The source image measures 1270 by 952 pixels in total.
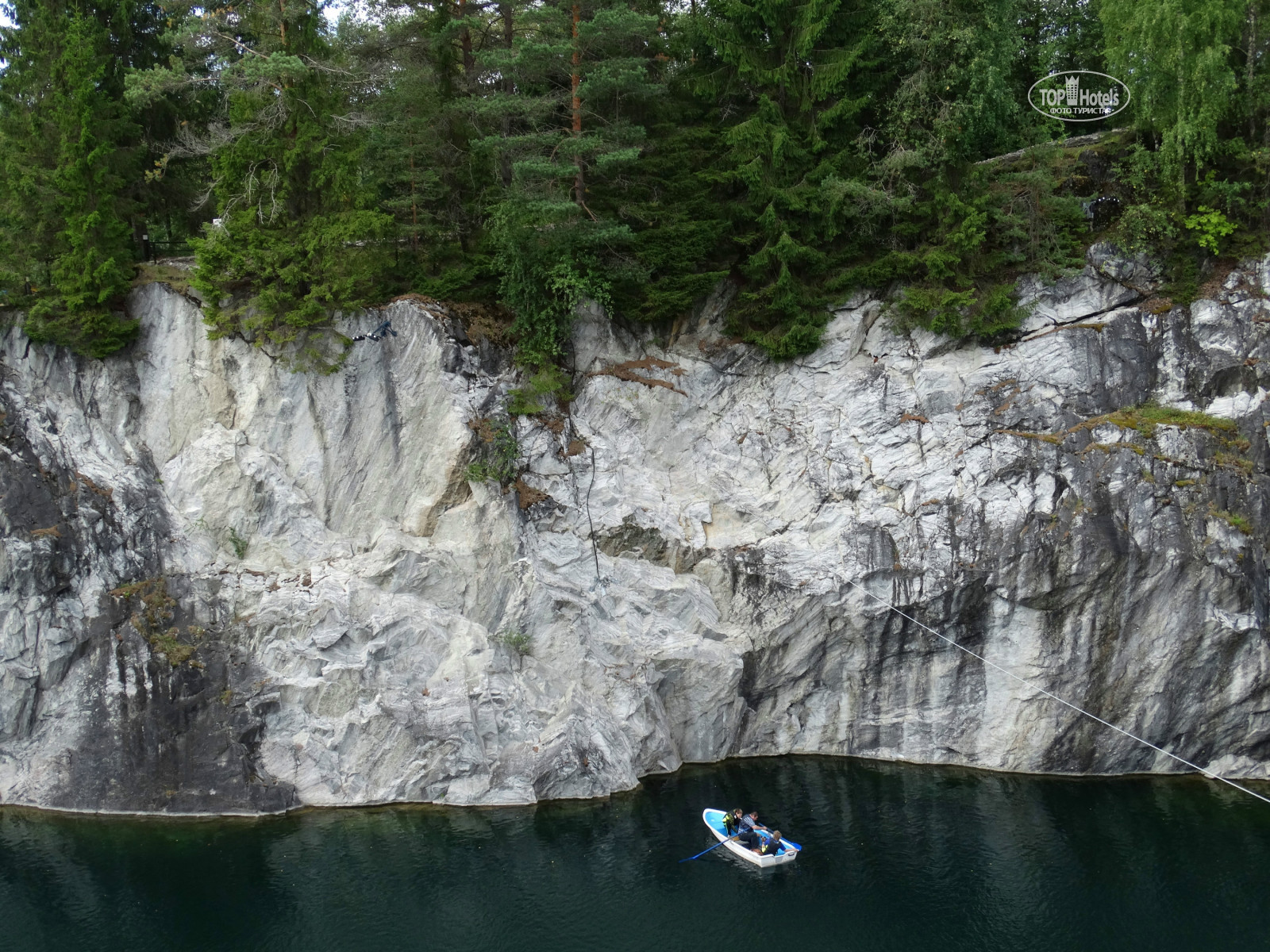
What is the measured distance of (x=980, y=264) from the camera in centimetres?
2639

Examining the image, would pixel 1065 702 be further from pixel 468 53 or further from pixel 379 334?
pixel 468 53

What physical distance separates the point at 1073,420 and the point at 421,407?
17.0m

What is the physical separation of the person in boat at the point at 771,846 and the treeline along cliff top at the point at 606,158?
43.1 feet

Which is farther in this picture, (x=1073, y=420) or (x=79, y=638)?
(x=1073, y=420)

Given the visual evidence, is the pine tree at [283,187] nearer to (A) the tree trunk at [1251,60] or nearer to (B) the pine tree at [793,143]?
(B) the pine tree at [793,143]

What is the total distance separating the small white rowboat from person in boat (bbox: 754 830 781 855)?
58 mm

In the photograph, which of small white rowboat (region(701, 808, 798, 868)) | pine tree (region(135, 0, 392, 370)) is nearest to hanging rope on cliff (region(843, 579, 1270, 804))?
small white rowboat (region(701, 808, 798, 868))

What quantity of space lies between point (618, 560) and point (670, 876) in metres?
8.33

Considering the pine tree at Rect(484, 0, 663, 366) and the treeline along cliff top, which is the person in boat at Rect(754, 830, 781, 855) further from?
the pine tree at Rect(484, 0, 663, 366)

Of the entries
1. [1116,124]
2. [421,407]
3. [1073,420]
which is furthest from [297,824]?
[1116,124]

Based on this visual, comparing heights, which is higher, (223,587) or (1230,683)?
(223,587)

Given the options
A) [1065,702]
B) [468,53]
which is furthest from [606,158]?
[1065,702]

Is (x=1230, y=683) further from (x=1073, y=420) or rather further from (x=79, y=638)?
(x=79, y=638)

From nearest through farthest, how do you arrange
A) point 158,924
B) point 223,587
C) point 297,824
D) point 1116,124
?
point 158,924 → point 297,824 → point 223,587 → point 1116,124
